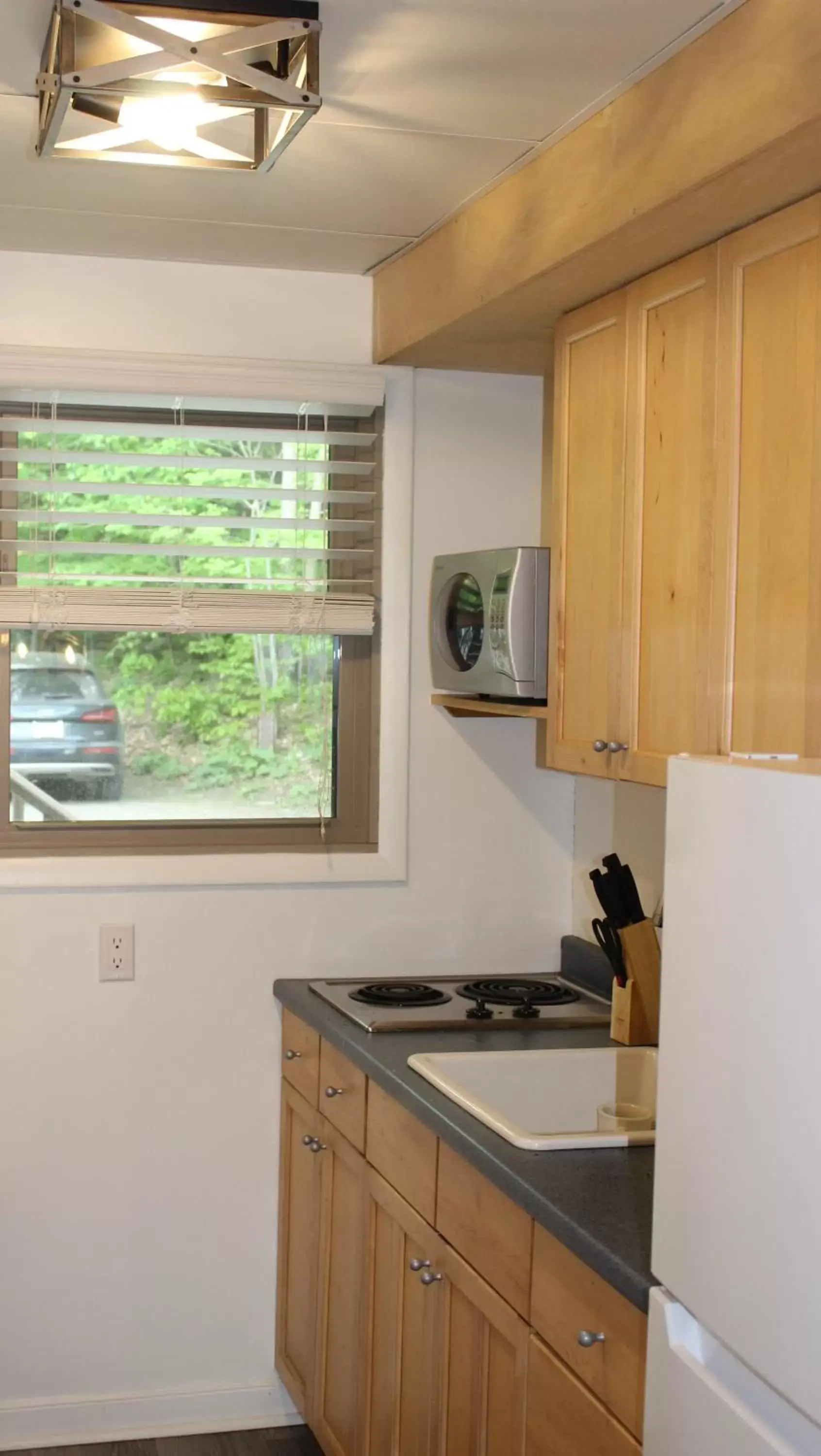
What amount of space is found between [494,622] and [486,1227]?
1.09 metres

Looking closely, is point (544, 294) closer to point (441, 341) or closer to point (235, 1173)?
point (441, 341)

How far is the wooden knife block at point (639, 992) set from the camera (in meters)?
2.73

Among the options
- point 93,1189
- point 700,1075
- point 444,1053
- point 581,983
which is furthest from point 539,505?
point 700,1075

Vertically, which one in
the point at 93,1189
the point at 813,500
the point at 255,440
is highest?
the point at 255,440

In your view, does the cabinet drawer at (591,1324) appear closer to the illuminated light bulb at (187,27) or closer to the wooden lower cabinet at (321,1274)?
the wooden lower cabinet at (321,1274)

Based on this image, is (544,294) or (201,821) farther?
(201,821)

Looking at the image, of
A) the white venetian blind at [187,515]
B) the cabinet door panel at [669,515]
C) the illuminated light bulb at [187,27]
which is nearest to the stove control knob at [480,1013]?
the cabinet door panel at [669,515]

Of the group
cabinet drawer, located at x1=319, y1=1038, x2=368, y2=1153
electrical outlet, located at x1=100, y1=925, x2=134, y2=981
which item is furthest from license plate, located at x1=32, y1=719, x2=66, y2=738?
cabinet drawer, located at x1=319, y1=1038, x2=368, y2=1153

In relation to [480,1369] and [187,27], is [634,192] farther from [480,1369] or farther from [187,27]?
[480,1369]

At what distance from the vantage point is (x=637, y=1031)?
9.00ft

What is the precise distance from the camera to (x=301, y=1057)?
3086 millimetres

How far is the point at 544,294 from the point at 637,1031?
4.28 ft

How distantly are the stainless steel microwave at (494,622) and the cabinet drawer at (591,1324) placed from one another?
1078 millimetres

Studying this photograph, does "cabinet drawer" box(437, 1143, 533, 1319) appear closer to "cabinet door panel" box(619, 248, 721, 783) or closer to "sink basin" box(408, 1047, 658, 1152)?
"sink basin" box(408, 1047, 658, 1152)
